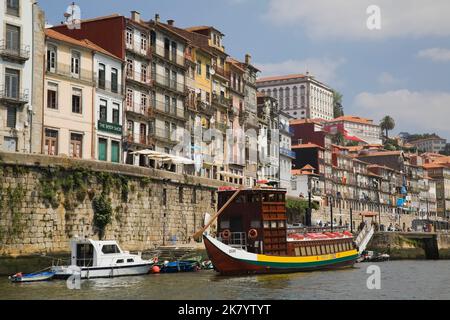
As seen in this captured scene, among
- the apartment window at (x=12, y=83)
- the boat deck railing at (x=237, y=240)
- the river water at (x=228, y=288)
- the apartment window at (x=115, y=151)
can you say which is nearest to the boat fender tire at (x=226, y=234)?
the boat deck railing at (x=237, y=240)

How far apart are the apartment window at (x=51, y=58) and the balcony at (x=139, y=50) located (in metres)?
9.75

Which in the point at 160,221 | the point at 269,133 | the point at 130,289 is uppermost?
the point at 269,133

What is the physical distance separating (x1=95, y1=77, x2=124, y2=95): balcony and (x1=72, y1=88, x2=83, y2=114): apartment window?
2.31 m

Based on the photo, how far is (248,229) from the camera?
143ft

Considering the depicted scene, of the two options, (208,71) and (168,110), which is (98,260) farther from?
(208,71)

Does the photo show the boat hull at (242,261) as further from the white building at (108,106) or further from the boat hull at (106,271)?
the white building at (108,106)

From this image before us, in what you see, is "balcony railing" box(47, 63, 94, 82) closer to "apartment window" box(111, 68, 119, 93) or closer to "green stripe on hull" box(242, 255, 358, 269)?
"apartment window" box(111, 68, 119, 93)

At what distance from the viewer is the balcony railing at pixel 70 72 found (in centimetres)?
5148

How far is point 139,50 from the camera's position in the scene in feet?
204

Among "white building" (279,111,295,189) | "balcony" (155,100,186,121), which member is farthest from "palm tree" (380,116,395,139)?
"balcony" (155,100,186,121)

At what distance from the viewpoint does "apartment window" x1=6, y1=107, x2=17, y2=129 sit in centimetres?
4750
